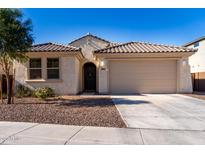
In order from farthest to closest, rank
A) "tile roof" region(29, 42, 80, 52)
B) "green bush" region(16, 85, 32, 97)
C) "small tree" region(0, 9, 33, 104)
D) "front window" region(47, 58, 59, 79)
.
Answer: "front window" region(47, 58, 59, 79), "tile roof" region(29, 42, 80, 52), "green bush" region(16, 85, 32, 97), "small tree" region(0, 9, 33, 104)

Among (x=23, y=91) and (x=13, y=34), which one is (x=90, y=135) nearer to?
(x=13, y=34)

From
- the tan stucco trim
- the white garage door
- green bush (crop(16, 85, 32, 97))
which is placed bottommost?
green bush (crop(16, 85, 32, 97))

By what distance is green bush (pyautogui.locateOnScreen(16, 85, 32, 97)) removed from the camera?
16.8 metres

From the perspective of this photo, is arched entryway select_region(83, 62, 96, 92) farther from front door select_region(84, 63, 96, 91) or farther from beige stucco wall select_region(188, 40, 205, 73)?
beige stucco wall select_region(188, 40, 205, 73)

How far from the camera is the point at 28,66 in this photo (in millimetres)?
17344

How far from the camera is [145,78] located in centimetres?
1816

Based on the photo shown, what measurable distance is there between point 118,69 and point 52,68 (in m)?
4.81

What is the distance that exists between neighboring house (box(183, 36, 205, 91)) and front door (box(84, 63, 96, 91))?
9.56 metres

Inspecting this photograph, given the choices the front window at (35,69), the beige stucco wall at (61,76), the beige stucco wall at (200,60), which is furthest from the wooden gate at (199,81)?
the front window at (35,69)

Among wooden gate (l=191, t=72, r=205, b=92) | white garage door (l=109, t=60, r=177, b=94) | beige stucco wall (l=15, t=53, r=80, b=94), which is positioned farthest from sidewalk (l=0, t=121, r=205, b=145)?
wooden gate (l=191, t=72, r=205, b=92)

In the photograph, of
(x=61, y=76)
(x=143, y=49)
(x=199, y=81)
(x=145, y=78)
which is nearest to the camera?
(x=61, y=76)

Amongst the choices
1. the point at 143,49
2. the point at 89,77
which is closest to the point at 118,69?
the point at 143,49
